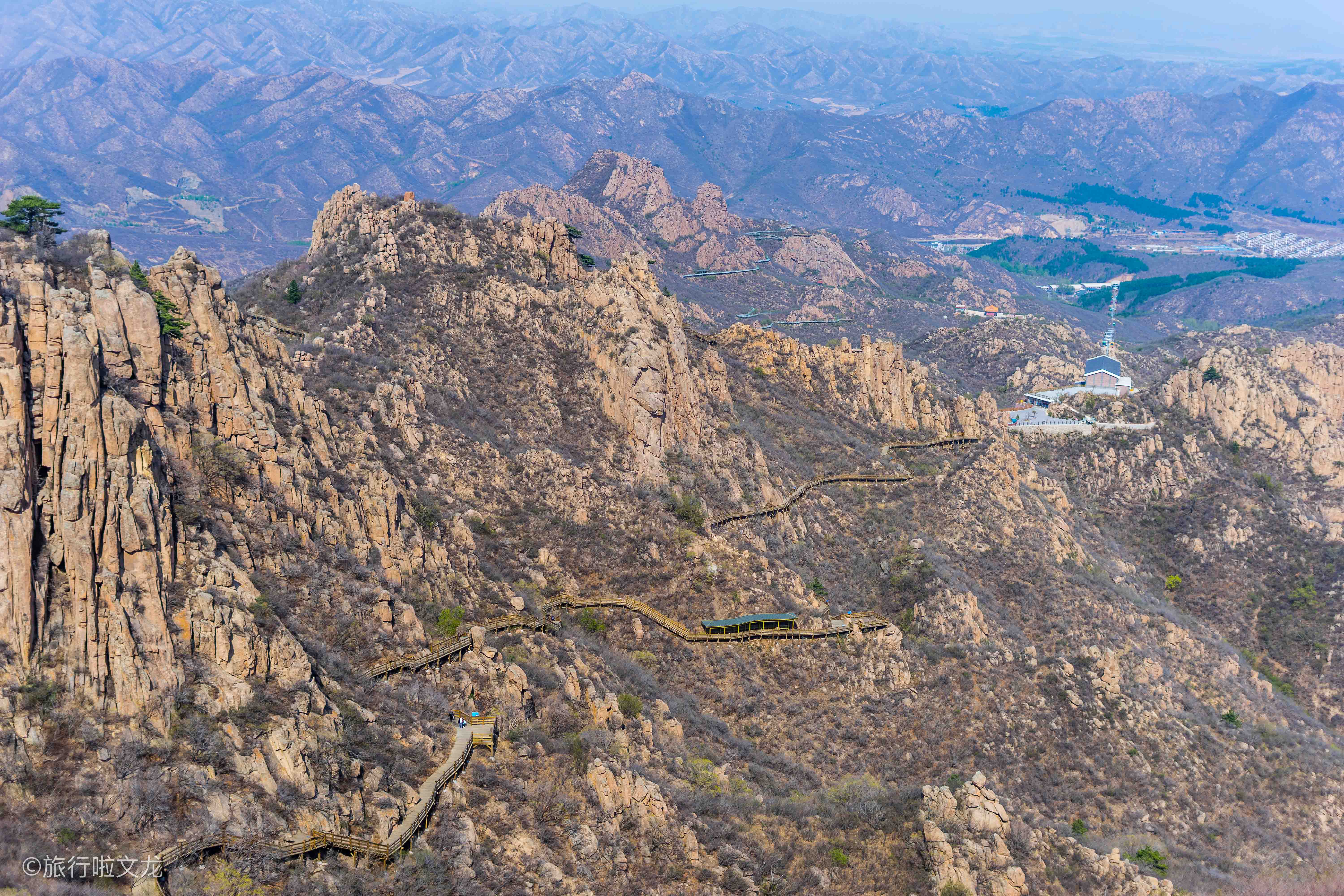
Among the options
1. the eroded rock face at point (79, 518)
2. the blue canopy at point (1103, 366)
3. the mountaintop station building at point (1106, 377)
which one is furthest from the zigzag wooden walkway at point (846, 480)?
the blue canopy at point (1103, 366)

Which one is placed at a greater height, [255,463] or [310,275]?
[310,275]

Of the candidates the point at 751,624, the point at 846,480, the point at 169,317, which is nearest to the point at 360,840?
the point at 169,317

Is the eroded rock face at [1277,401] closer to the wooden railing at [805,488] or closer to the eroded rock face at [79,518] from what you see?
the wooden railing at [805,488]

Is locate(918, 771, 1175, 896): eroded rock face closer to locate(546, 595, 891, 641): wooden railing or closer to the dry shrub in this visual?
the dry shrub

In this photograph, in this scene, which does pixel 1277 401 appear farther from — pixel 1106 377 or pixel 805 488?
pixel 805 488

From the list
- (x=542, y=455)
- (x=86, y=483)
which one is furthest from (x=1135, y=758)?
(x=86, y=483)

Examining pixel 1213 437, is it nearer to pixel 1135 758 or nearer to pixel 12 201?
pixel 1135 758
